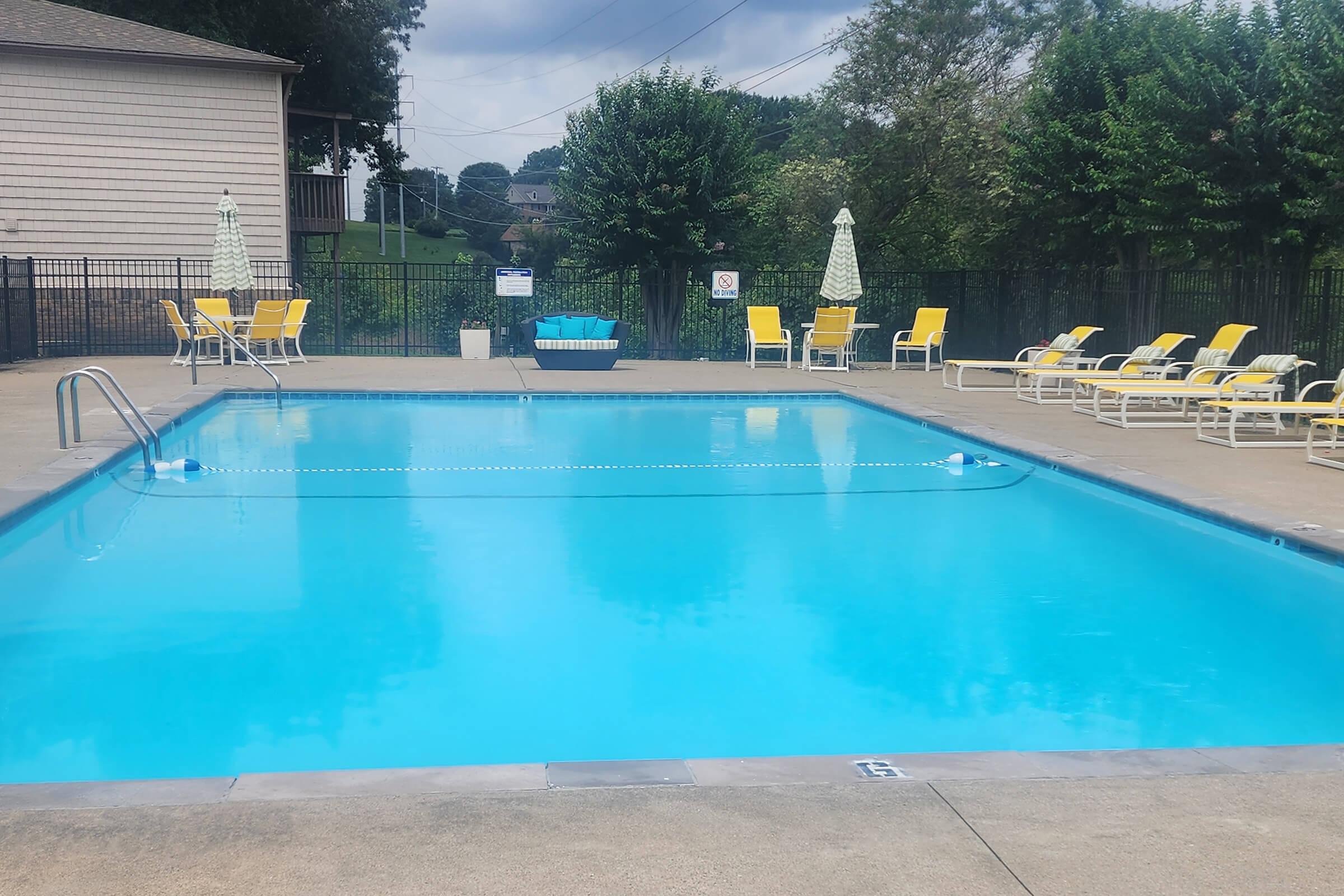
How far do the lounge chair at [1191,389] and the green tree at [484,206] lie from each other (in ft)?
182

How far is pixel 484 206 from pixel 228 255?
195 feet

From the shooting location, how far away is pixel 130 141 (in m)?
19.2

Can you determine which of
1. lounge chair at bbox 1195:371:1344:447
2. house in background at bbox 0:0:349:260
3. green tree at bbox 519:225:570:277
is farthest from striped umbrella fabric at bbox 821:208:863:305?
green tree at bbox 519:225:570:277

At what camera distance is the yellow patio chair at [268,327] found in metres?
16.1

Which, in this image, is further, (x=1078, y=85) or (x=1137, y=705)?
(x=1078, y=85)

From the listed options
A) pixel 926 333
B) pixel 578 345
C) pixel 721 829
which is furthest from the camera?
pixel 926 333

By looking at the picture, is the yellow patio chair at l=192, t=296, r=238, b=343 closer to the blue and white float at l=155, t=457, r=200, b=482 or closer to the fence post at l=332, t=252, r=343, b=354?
the fence post at l=332, t=252, r=343, b=354

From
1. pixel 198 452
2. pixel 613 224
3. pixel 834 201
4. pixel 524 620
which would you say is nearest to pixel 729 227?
pixel 613 224

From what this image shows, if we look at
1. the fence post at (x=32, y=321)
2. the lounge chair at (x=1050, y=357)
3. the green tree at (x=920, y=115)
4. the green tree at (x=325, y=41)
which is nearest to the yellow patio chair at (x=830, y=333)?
the lounge chair at (x=1050, y=357)

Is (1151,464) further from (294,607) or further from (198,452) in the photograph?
(198,452)

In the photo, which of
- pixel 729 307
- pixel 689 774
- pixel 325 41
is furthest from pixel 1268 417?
pixel 325 41

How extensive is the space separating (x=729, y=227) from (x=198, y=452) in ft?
44.1

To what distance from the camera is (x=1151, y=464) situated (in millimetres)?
8531

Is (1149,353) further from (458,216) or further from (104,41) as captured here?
(458,216)
